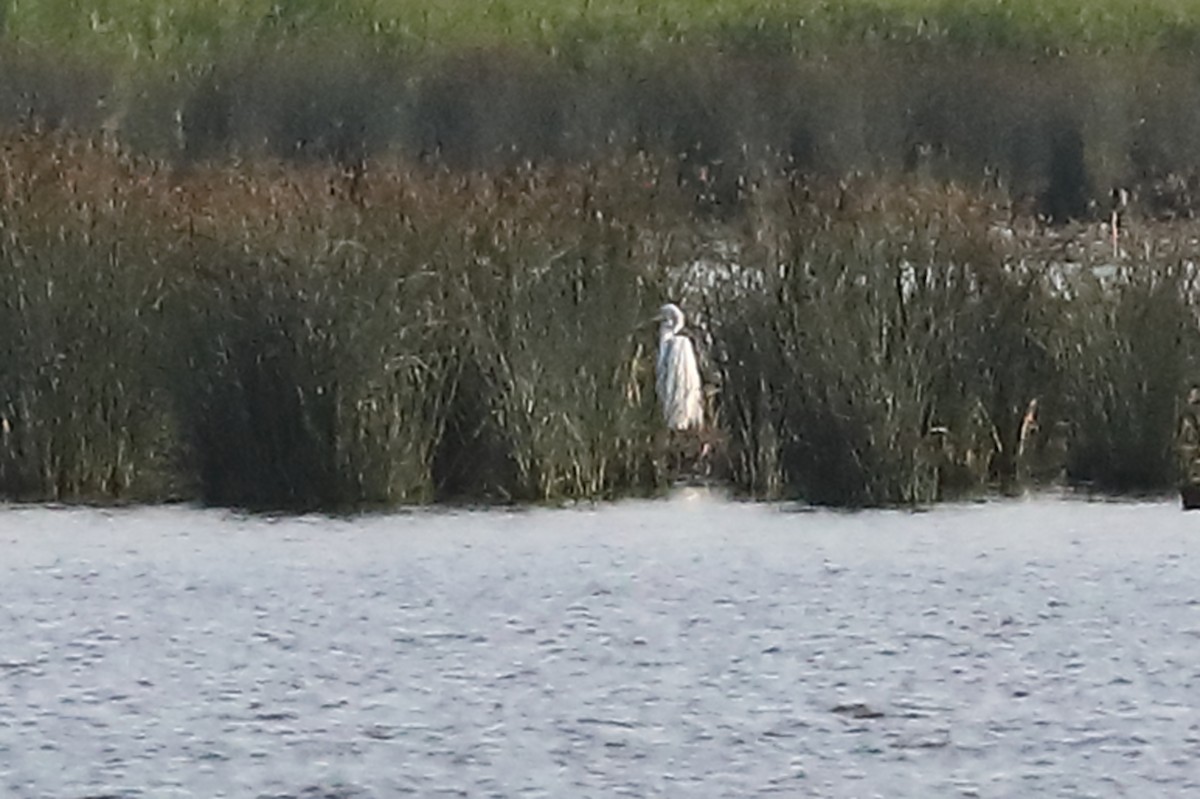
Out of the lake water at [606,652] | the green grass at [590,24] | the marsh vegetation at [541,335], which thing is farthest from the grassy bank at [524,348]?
the green grass at [590,24]

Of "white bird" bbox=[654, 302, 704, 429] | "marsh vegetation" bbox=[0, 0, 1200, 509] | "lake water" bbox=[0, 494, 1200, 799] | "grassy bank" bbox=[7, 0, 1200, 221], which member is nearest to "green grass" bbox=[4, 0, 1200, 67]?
"grassy bank" bbox=[7, 0, 1200, 221]

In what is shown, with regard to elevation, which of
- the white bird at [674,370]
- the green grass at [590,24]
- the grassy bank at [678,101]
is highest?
the green grass at [590,24]

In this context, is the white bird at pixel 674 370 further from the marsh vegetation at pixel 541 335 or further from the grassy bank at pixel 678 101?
the grassy bank at pixel 678 101

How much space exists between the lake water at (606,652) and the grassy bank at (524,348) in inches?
10.2

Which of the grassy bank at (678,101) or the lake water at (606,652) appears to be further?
the grassy bank at (678,101)

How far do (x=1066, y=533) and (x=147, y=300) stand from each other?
3.87 metres

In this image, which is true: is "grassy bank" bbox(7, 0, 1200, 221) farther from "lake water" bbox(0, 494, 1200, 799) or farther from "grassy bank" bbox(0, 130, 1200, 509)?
"lake water" bbox(0, 494, 1200, 799)

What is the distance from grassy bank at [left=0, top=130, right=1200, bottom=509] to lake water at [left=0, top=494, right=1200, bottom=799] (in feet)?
0.85

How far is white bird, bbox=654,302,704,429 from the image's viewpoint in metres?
13.2

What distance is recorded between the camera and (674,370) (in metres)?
13.2

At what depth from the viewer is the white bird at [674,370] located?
13156mm

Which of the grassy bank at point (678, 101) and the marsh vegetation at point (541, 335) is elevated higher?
the grassy bank at point (678, 101)

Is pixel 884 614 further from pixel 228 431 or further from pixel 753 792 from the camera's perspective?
pixel 228 431

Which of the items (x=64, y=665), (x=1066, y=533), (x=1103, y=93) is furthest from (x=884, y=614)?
(x=1103, y=93)
